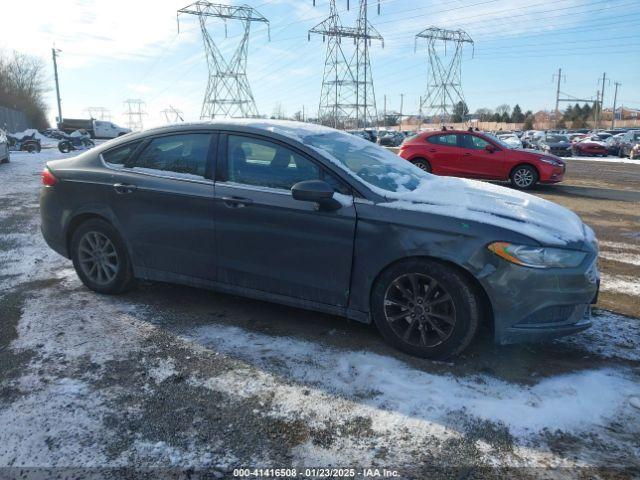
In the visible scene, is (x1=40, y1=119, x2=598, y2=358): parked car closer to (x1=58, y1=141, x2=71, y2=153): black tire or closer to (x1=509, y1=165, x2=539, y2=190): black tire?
(x1=509, y1=165, x2=539, y2=190): black tire

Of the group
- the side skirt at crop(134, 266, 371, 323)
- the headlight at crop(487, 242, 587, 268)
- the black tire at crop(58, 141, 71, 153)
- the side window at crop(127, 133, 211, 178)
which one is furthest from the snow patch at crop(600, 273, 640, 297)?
the black tire at crop(58, 141, 71, 153)

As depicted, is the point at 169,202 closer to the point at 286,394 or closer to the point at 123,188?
the point at 123,188

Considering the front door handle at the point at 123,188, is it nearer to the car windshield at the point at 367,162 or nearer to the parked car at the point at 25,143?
the car windshield at the point at 367,162

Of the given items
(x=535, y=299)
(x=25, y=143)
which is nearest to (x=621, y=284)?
(x=535, y=299)

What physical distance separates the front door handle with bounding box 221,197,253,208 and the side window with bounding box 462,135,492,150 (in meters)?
10.4

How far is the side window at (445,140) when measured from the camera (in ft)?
43.2

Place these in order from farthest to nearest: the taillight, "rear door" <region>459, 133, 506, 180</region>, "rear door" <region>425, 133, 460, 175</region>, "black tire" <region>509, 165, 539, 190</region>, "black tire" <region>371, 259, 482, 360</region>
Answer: "rear door" <region>425, 133, 460, 175</region>
"rear door" <region>459, 133, 506, 180</region>
"black tire" <region>509, 165, 539, 190</region>
the taillight
"black tire" <region>371, 259, 482, 360</region>

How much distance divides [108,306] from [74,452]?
2.03 meters

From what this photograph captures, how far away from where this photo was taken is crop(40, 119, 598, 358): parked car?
125 inches

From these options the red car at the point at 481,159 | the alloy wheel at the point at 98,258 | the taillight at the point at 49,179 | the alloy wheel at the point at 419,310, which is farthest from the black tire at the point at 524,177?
the taillight at the point at 49,179

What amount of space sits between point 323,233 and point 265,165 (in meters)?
0.77

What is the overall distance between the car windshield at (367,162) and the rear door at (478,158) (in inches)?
353

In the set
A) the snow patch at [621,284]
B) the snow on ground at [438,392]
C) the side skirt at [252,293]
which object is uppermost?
the side skirt at [252,293]

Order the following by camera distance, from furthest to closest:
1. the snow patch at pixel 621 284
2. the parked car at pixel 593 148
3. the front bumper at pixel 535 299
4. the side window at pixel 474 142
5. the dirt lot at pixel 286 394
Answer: the parked car at pixel 593 148 → the side window at pixel 474 142 → the snow patch at pixel 621 284 → the front bumper at pixel 535 299 → the dirt lot at pixel 286 394
